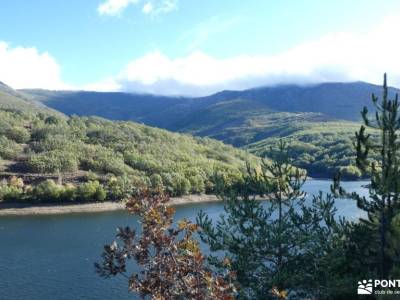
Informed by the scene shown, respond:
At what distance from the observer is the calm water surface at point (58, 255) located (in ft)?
184

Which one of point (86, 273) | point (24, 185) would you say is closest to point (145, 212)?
point (86, 273)

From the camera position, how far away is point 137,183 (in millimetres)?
11328

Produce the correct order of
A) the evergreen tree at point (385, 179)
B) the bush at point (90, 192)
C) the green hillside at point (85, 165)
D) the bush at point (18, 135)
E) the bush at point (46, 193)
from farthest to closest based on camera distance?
the bush at point (18, 135)
the green hillside at point (85, 165)
the bush at point (90, 192)
the bush at point (46, 193)
the evergreen tree at point (385, 179)

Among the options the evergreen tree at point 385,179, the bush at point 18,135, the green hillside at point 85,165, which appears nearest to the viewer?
the evergreen tree at point 385,179

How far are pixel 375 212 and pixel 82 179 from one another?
12987 cm

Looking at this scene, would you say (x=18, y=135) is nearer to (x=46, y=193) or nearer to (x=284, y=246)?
(x=46, y=193)

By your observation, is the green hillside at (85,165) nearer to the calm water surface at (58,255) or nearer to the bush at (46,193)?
the bush at (46,193)

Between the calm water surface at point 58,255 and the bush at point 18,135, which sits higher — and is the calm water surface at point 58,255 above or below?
below

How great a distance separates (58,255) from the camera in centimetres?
7450

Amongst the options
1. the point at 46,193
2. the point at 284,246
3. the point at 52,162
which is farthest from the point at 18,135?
the point at 284,246

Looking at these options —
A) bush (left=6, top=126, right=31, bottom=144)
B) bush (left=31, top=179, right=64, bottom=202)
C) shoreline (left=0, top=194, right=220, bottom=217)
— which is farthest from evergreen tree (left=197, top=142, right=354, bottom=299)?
bush (left=6, top=126, right=31, bottom=144)

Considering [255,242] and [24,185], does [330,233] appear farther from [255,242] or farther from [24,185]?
[24,185]

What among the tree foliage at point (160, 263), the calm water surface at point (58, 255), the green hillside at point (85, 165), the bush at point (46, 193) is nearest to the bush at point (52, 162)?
the green hillside at point (85, 165)

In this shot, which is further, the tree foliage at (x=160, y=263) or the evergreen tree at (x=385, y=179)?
the evergreen tree at (x=385, y=179)
